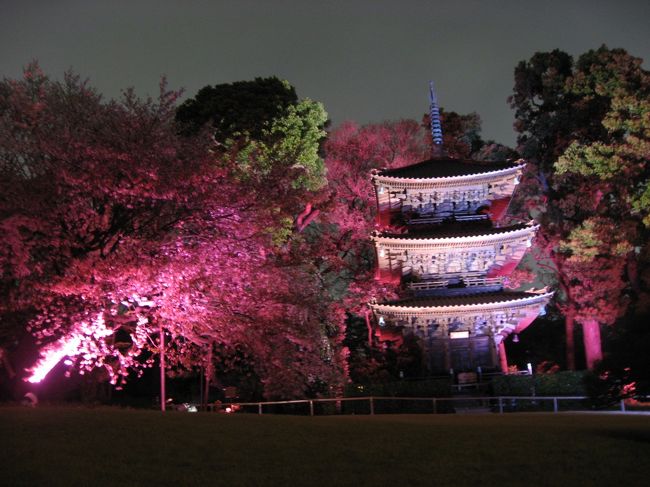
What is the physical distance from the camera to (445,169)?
26781 mm

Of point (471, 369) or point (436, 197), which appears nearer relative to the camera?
point (471, 369)

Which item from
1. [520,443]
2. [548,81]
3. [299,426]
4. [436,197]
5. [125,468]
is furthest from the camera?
[548,81]

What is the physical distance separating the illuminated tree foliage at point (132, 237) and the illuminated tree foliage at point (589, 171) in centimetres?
1494

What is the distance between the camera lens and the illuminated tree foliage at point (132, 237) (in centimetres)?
1614

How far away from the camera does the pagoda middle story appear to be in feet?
79.9

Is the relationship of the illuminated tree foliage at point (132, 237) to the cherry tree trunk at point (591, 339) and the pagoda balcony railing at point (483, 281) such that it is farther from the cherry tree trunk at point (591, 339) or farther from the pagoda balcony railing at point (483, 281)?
the cherry tree trunk at point (591, 339)

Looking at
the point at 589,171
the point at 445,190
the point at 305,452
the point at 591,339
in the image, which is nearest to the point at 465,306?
the point at 445,190

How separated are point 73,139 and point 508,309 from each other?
52.7ft

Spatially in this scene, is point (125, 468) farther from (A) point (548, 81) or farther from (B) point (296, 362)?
(A) point (548, 81)

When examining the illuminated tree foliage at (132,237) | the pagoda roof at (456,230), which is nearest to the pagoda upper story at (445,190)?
the pagoda roof at (456,230)

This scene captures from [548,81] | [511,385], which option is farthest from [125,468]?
Answer: [548,81]

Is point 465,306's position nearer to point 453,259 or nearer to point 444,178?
point 453,259

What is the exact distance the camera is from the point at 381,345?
30.2m

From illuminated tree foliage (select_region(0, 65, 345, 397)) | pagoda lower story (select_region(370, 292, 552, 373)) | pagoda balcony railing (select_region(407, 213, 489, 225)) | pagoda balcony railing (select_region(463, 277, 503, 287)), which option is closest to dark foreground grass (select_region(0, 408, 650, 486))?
illuminated tree foliage (select_region(0, 65, 345, 397))
